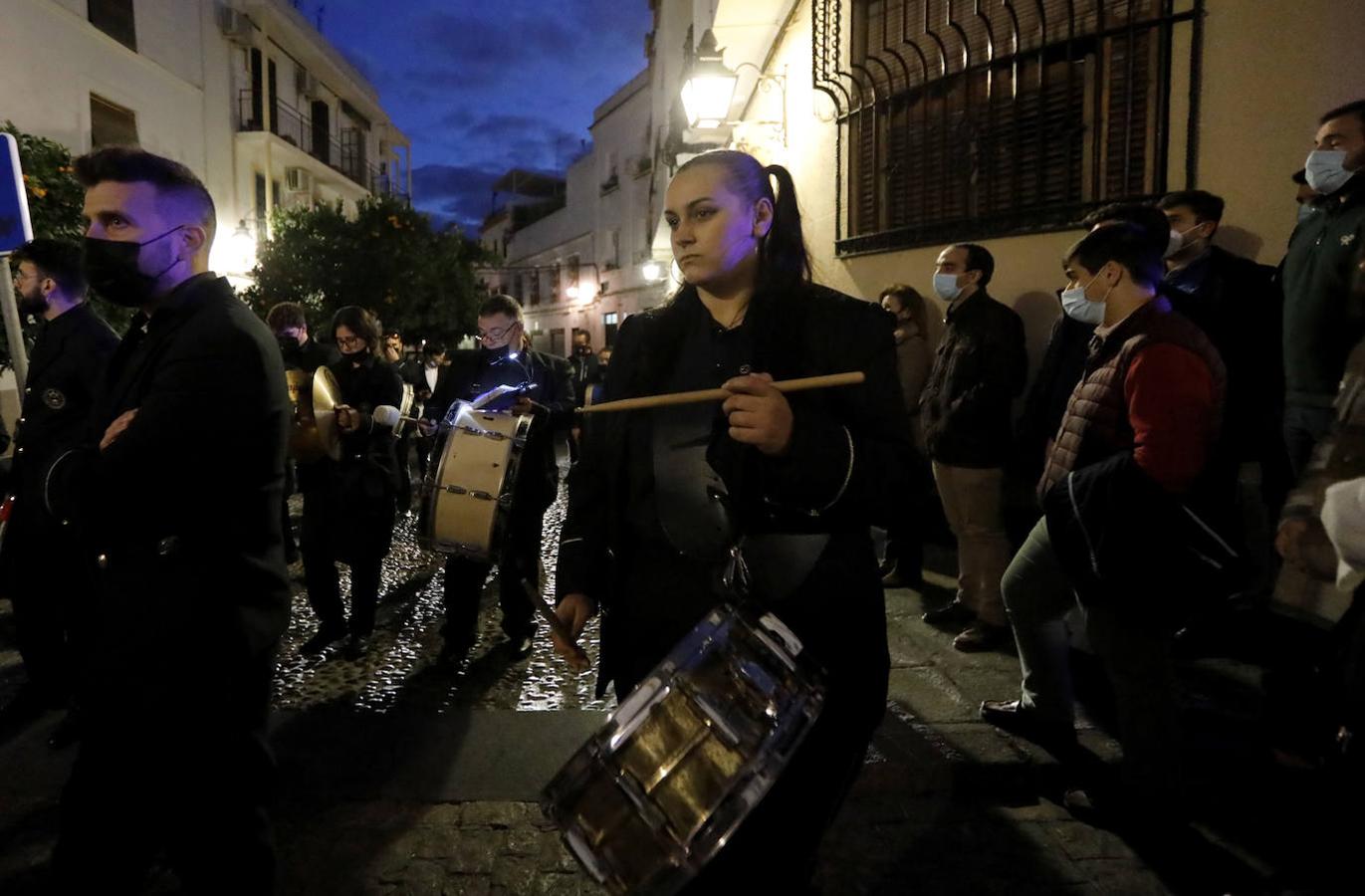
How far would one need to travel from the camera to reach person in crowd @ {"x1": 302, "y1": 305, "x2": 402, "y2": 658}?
193 inches

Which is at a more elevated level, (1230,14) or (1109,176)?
(1230,14)

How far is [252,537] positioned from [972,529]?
159 inches

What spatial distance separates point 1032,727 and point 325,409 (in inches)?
151

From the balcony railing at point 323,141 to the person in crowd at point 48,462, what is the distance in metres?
20.2

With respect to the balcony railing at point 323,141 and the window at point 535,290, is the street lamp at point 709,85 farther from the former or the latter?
the window at point 535,290

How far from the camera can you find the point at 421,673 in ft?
15.3

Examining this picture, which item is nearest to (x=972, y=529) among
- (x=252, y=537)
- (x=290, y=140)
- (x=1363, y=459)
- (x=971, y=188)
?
(x=971, y=188)

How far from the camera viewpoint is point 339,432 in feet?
16.0

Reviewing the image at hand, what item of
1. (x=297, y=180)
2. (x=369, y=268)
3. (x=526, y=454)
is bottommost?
(x=526, y=454)

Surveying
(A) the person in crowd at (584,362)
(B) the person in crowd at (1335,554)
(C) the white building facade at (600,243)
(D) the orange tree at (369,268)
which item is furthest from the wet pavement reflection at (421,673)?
(C) the white building facade at (600,243)

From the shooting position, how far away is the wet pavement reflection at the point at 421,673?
13.9 ft

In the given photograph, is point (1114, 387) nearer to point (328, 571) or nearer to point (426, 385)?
point (328, 571)

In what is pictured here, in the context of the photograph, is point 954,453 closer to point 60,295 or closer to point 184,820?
point 184,820

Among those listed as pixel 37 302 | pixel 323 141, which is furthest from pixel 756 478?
pixel 323 141
